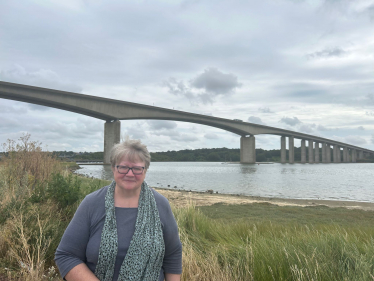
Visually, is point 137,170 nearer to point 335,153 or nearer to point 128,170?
point 128,170

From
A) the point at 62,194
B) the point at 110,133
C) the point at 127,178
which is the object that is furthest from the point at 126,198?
the point at 110,133

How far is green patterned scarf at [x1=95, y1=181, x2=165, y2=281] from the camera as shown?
1.88 metres

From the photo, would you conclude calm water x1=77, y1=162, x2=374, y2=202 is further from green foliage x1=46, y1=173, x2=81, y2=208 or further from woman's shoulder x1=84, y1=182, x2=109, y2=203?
woman's shoulder x1=84, y1=182, x2=109, y2=203

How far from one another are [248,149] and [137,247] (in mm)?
67688

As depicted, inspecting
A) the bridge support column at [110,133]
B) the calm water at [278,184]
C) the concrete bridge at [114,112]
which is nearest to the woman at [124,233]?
the calm water at [278,184]

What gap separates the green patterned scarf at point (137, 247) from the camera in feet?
6.17

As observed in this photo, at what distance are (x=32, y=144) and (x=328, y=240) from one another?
7938mm

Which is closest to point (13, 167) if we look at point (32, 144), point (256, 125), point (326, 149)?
point (32, 144)

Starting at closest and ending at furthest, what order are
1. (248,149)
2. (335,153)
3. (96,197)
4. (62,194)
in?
(96,197) → (62,194) → (248,149) → (335,153)

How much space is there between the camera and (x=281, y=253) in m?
2.90

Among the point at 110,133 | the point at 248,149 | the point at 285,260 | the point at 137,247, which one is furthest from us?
the point at 248,149

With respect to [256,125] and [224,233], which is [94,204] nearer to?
[224,233]

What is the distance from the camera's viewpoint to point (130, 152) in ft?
6.83

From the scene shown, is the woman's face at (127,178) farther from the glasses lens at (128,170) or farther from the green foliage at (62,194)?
the green foliage at (62,194)
